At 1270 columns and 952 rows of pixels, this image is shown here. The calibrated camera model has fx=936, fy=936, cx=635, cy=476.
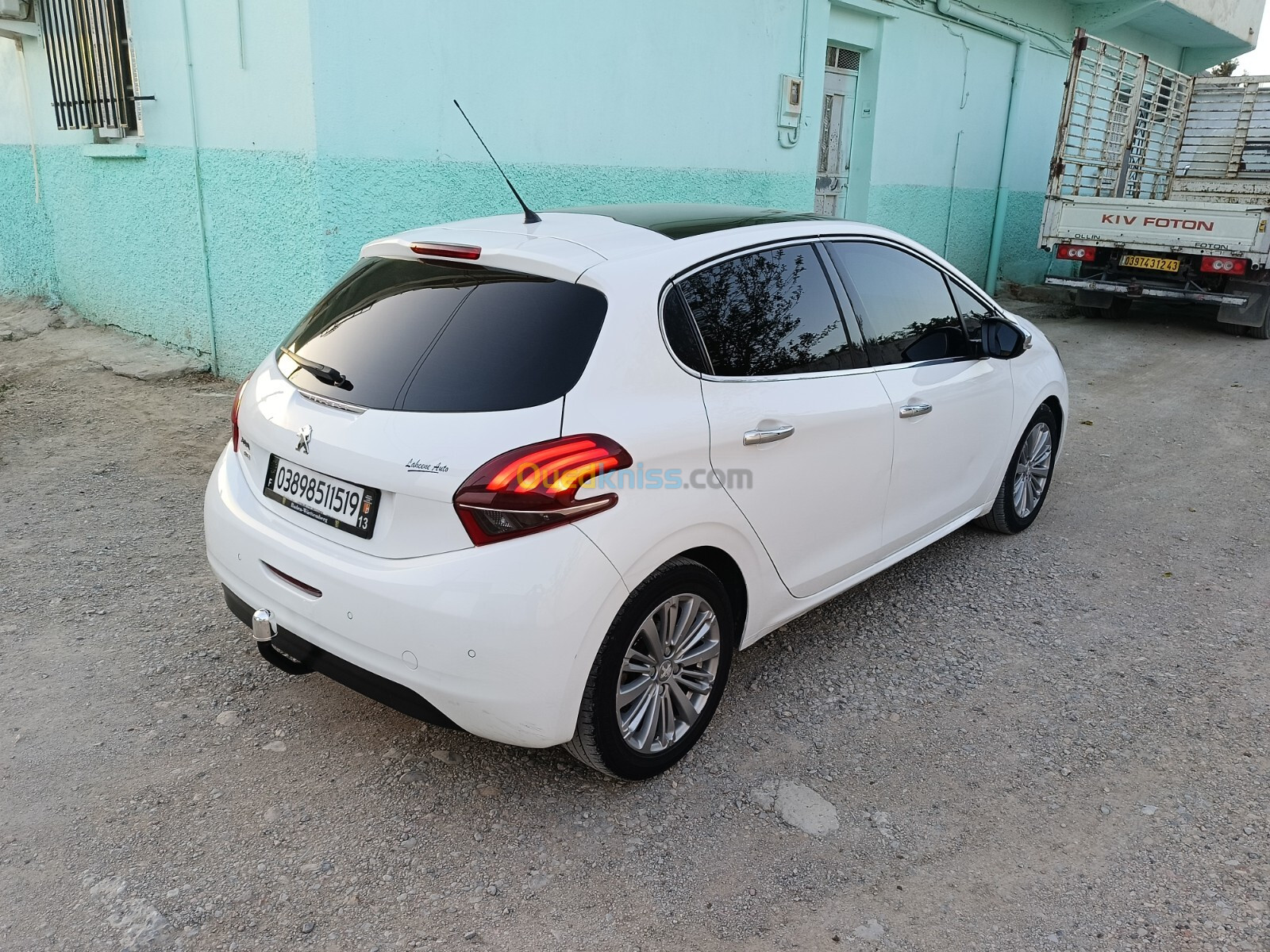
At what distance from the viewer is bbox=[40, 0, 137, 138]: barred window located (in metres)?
7.10

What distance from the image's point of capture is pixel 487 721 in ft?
7.95

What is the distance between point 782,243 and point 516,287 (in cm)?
105

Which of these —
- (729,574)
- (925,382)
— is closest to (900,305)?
(925,382)

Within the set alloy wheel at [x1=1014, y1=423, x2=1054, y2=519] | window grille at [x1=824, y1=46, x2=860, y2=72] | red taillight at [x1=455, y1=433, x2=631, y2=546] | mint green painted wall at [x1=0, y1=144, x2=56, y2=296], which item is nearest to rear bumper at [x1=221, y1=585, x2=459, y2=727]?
red taillight at [x1=455, y1=433, x2=631, y2=546]

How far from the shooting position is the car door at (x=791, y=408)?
2.82 metres

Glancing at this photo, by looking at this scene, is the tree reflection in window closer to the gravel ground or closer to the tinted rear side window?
the tinted rear side window

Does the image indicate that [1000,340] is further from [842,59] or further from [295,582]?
[842,59]

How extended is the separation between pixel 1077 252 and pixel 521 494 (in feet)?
34.7

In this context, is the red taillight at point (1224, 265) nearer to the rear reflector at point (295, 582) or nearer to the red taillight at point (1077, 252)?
the red taillight at point (1077, 252)

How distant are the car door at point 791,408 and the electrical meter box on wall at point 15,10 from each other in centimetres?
784

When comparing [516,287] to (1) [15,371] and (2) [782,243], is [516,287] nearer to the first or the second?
(2) [782,243]

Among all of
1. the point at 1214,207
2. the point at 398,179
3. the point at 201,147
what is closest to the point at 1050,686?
the point at 398,179

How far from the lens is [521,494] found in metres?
2.31

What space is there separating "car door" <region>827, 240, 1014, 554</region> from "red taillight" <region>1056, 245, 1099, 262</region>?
782 cm
